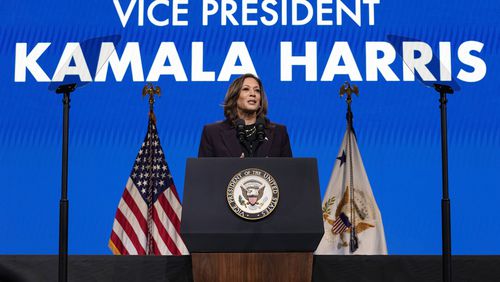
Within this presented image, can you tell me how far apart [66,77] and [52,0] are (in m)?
2.86

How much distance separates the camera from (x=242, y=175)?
8.28ft

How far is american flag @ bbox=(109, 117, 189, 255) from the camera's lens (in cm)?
475

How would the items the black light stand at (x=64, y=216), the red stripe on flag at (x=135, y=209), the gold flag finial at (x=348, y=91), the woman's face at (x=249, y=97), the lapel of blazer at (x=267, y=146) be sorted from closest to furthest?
the black light stand at (x=64, y=216)
the lapel of blazer at (x=267, y=146)
the woman's face at (x=249, y=97)
the red stripe on flag at (x=135, y=209)
the gold flag finial at (x=348, y=91)

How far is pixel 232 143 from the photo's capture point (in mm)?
3414

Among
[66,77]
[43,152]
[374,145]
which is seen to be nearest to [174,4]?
[43,152]

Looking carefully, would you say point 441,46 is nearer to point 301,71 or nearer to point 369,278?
point 301,71

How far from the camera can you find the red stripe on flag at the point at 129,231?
473 cm

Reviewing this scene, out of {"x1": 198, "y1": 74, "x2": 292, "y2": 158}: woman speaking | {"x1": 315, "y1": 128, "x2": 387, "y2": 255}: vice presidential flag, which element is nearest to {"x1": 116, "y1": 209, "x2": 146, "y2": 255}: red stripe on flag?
{"x1": 315, "y1": 128, "x2": 387, "y2": 255}: vice presidential flag

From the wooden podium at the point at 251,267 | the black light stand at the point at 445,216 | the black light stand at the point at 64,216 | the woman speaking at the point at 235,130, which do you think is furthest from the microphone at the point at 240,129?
the black light stand at the point at 445,216

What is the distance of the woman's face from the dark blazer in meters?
0.12

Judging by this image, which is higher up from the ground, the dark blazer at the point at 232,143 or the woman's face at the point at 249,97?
the woman's face at the point at 249,97

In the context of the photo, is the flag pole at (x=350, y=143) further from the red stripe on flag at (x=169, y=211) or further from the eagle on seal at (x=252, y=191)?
the eagle on seal at (x=252, y=191)

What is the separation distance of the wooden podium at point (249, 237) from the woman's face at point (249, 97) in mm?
1034

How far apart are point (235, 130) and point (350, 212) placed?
5.37 ft
